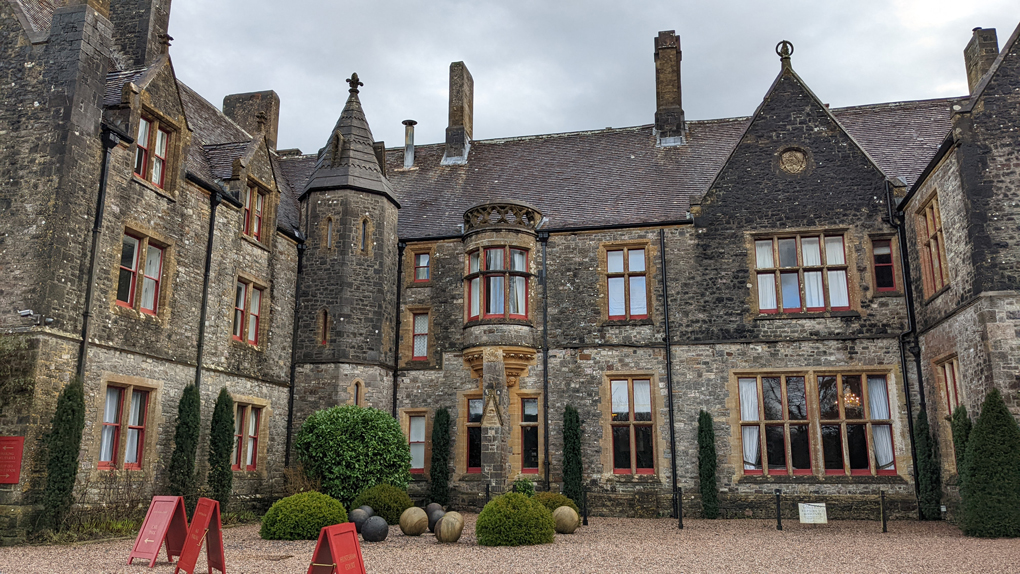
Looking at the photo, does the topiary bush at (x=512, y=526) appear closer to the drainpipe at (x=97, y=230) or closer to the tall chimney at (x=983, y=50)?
the drainpipe at (x=97, y=230)

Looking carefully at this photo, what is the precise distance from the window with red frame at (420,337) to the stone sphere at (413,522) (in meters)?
7.10

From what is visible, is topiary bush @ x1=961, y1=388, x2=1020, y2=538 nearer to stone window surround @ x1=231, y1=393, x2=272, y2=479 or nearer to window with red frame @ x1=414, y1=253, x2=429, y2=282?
window with red frame @ x1=414, y1=253, x2=429, y2=282

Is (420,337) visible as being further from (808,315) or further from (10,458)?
(10,458)

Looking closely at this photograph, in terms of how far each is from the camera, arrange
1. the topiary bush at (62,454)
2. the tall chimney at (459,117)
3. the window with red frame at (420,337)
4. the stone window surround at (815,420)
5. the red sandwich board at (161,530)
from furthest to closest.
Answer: the tall chimney at (459,117) < the window with red frame at (420,337) < the stone window surround at (815,420) < the topiary bush at (62,454) < the red sandwich board at (161,530)

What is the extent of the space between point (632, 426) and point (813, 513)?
5.25m

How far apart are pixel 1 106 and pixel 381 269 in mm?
8902

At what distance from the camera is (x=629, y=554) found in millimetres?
11648

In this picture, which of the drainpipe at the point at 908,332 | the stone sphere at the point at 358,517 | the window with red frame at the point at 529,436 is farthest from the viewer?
the window with red frame at the point at 529,436

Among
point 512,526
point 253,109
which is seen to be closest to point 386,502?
point 512,526

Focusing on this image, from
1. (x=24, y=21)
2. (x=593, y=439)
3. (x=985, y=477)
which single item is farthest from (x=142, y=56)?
(x=985, y=477)

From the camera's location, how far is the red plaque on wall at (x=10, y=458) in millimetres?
12352

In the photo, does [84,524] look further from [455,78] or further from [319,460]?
[455,78]

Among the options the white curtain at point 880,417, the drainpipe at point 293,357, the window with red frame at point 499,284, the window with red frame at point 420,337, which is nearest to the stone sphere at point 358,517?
the drainpipe at point 293,357

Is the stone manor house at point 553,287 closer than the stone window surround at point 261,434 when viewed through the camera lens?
Yes
